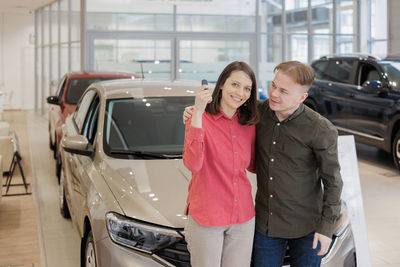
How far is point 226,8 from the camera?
46.3ft

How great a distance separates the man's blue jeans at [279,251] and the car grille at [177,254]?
51 cm

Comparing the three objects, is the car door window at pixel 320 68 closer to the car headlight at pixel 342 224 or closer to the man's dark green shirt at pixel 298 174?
the car headlight at pixel 342 224

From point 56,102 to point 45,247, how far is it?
11.2ft

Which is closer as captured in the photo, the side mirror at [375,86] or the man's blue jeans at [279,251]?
the man's blue jeans at [279,251]

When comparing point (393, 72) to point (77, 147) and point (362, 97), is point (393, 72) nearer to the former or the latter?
point (362, 97)

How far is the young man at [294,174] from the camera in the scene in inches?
99.1

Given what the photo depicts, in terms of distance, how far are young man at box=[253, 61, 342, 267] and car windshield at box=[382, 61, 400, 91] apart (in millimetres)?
6518

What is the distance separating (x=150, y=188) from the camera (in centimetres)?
358

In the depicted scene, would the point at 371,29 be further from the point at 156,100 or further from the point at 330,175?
the point at 330,175

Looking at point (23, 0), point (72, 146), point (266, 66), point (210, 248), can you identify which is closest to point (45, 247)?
point (72, 146)

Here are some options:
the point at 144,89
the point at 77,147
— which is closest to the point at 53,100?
the point at 144,89

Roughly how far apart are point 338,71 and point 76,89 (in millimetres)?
4543

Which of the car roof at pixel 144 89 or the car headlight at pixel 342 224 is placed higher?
the car roof at pixel 144 89

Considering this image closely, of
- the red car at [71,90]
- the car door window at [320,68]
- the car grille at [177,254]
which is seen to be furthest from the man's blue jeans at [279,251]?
the car door window at [320,68]
